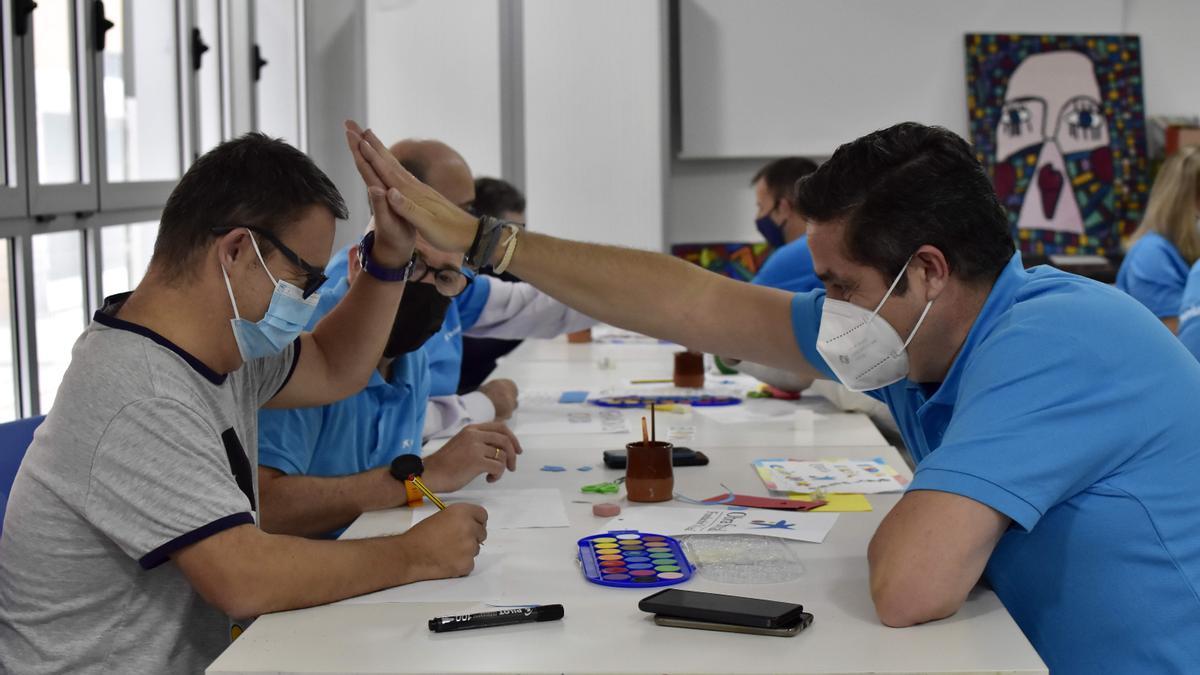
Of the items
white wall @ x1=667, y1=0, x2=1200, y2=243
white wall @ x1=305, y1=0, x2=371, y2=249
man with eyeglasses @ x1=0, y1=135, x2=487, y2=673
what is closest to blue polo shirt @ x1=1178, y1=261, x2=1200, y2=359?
man with eyeglasses @ x1=0, y1=135, x2=487, y2=673

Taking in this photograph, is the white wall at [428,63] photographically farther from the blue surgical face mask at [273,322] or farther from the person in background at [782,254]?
the blue surgical face mask at [273,322]

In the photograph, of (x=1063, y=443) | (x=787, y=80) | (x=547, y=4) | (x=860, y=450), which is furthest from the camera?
(x=787, y=80)

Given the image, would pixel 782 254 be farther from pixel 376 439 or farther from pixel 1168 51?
pixel 1168 51

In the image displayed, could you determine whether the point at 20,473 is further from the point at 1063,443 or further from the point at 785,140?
the point at 785,140

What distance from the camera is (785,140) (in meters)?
6.64

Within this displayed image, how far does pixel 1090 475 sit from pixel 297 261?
1.15 meters

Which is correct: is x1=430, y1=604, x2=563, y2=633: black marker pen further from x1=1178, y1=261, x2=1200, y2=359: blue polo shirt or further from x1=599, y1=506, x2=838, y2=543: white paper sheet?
x1=1178, y1=261, x2=1200, y2=359: blue polo shirt

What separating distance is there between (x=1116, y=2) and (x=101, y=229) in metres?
5.62

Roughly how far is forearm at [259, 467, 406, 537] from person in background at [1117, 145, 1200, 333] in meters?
4.14

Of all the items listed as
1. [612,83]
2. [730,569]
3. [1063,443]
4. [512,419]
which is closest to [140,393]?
[730,569]

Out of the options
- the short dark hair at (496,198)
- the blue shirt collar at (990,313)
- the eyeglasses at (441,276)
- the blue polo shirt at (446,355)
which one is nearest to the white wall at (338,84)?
the short dark hair at (496,198)

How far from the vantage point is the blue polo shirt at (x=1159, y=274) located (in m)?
5.17

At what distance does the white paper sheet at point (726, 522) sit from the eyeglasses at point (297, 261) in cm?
61

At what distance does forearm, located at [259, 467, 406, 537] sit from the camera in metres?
2.12
